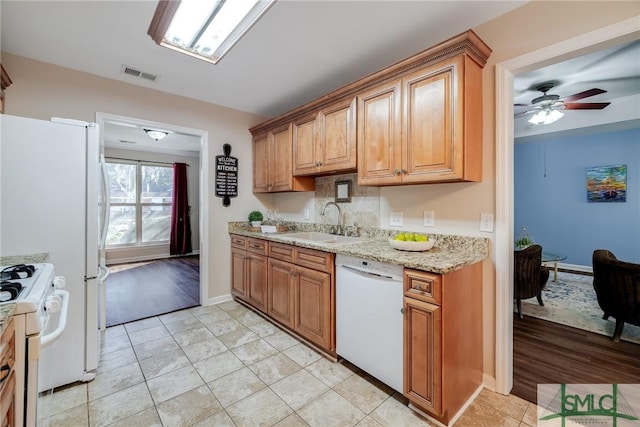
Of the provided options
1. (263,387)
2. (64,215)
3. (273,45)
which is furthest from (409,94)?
(64,215)

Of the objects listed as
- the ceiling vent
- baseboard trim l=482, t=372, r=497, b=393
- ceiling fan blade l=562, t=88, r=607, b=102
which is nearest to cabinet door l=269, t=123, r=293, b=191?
the ceiling vent

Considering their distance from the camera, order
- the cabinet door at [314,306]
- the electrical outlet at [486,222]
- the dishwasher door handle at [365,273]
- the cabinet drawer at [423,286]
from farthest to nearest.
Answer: the cabinet door at [314,306], the electrical outlet at [486,222], the dishwasher door handle at [365,273], the cabinet drawer at [423,286]

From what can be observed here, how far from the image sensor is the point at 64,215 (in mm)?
1802

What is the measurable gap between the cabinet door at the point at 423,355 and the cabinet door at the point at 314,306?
26.7 inches

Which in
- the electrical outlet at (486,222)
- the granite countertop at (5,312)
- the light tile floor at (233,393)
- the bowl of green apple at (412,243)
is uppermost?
the electrical outlet at (486,222)

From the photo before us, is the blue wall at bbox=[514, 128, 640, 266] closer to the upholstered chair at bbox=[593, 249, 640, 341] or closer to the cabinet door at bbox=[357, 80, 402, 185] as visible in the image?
the upholstered chair at bbox=[593, 249, 640, 341]

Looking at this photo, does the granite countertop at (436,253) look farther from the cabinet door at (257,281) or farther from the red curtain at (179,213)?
the red curtain at (179,213)

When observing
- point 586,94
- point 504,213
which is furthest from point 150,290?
point 586,94

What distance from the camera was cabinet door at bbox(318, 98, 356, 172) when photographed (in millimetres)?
2396

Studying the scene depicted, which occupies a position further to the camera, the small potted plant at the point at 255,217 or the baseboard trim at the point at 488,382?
the small potted plant at the point at 255,217

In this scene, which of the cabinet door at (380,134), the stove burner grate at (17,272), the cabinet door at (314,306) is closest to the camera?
the stove burner grate at (17,272)

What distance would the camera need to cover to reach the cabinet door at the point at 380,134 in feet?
6.68

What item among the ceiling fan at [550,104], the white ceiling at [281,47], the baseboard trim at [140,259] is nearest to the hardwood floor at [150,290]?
the baseboard trim at [140,259]

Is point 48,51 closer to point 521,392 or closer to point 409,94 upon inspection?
point 409,94
